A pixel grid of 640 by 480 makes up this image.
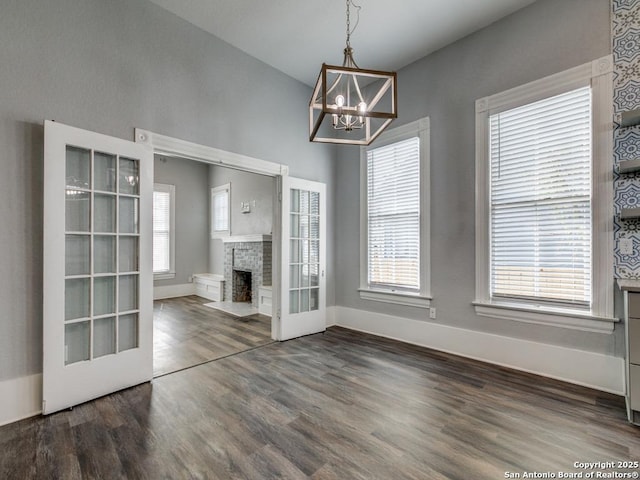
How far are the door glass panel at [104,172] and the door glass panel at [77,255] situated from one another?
1.44ft

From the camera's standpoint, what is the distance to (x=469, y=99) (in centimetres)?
323

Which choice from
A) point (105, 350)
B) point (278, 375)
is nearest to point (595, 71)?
point (278, 375)

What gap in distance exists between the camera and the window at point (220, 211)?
6.89 meters

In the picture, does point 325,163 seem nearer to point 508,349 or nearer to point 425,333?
point 425,333

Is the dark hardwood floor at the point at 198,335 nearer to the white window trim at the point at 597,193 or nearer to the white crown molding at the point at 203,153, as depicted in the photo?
the white crown molding at the point at 203,153

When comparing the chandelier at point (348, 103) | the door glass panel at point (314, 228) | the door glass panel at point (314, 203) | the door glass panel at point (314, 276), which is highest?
the chandelier at point (348, 103)

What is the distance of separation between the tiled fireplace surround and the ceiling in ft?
10.5

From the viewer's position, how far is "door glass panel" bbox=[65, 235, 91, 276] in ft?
7.50

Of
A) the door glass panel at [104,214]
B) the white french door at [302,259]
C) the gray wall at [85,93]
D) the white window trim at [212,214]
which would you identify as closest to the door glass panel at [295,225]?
the white french door at [302,259]

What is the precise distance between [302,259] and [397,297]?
138cm

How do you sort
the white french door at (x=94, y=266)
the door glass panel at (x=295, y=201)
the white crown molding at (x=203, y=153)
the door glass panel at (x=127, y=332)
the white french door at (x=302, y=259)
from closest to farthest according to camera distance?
the white french door at (x=94, y=266) → the door glass panel at (x=127, y=332) → the white crown molding at (x=203, y=153) → the white french door at (x=302, y=259) → the door glass panel at (x=295, y=201)

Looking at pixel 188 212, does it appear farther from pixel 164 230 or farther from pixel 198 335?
pixel 198 335

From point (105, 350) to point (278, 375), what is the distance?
1.49m

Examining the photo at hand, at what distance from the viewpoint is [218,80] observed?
3.27m
